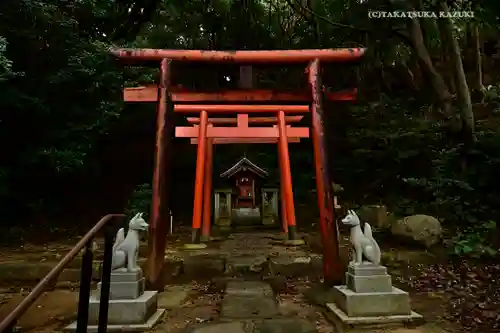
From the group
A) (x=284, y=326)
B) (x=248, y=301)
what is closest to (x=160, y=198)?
(x=248, y=301)

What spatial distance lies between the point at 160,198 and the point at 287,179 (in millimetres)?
3591

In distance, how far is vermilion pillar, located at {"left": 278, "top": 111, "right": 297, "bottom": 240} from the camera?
308 inches

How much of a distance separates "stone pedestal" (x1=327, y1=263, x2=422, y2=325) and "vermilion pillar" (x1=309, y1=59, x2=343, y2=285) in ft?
2.74

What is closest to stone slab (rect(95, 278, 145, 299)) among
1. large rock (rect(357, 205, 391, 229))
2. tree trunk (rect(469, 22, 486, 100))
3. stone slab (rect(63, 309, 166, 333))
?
stone slab (rect(63, 309, 166, 333))

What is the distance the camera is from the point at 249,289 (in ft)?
15.5

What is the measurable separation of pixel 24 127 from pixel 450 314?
413 inches

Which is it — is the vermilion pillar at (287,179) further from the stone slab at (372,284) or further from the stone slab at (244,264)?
the stone slab at (372,284)

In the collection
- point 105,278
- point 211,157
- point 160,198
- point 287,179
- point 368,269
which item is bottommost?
point 368,269

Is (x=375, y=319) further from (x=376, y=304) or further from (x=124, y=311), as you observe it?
(x=124, y=311)

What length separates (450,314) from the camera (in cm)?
398

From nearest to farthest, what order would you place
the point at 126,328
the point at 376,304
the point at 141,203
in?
the point at 126,328, the point at 376,304, the point at 141,203

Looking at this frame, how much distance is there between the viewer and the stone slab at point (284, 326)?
3350 mm

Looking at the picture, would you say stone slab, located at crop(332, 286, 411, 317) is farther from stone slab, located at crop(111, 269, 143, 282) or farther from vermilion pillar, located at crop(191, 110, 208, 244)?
vermilion pillar, located at crop(191, 110, 208, 244)

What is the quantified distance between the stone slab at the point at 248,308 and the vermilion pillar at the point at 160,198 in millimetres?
974
